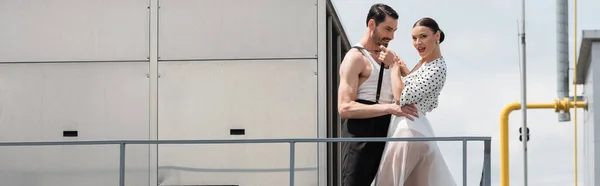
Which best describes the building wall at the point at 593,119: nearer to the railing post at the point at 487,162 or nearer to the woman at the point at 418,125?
the railing post at the point at 487,162

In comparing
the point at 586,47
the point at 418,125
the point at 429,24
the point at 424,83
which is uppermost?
the point at 586,47

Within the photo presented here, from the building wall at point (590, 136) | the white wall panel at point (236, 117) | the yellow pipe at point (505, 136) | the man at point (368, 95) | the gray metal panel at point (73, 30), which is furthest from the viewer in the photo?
the yellow pipe at point (505, 136)

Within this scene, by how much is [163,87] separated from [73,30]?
0.82m

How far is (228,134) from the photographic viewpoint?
978 centimetres

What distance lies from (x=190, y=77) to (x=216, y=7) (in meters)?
0.54

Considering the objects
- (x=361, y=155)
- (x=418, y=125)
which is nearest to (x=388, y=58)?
(x=418, y=125)

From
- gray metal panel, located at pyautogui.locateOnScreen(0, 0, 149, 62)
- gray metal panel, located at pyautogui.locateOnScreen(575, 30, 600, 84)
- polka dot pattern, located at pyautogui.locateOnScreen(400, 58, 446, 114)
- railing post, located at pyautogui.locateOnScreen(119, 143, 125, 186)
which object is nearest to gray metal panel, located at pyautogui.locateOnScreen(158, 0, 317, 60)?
gray metal panel, located at pyautogui.locateOnScreen(0, 0, 149, 62)

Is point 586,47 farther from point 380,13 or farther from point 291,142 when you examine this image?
point 380,13

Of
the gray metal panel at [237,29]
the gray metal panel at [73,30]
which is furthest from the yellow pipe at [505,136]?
the gray metal panel at [73,30]

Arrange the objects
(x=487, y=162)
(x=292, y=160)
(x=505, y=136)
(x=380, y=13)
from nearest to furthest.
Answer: (x=380, y=13), (x=487, y=162), (x=292, y=160), (x=505, y=136)

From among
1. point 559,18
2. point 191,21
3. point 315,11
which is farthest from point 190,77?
point 559,18

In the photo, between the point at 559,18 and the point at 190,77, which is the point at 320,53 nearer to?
the point at 190,77

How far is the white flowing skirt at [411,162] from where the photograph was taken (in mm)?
8422

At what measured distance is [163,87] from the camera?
9.90 metres
